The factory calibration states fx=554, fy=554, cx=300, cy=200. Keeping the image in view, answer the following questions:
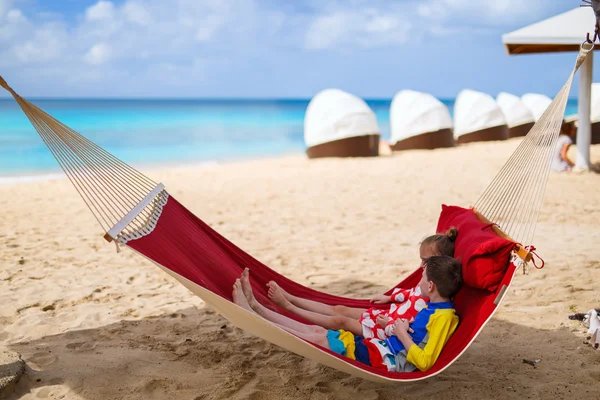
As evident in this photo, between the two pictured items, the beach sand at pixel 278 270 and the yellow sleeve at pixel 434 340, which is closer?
the yellow sleeve at pixel 434 340

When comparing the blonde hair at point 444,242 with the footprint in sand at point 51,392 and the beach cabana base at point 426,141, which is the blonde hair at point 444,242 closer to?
the footprint in sand at point 51,392

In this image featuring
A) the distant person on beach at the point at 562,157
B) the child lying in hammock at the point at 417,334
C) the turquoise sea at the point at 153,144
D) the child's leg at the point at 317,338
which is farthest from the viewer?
the turquoise sea at the point at 153,144

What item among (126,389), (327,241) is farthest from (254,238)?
(126,389)

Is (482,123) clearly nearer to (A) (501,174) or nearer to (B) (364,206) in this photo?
(B) (364,206)

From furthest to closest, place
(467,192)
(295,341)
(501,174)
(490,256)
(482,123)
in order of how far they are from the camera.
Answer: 1. (482,123)
2. (467,192)
3. (501,174)
4. (490,256)
5. (295,341)

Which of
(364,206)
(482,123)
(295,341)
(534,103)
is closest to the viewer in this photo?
(295,341)

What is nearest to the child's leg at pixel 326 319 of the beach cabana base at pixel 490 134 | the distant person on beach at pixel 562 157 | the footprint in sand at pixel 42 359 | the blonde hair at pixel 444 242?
the blonde hair at pixel 444 242

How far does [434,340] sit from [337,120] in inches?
334

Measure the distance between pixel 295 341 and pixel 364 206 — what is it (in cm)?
412

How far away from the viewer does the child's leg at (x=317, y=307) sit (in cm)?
231

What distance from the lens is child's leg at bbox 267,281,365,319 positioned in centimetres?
231

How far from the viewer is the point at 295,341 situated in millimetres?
1699

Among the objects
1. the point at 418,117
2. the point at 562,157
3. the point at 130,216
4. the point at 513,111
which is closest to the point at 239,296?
the point at 130,216

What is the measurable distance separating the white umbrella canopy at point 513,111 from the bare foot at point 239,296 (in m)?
13.9
